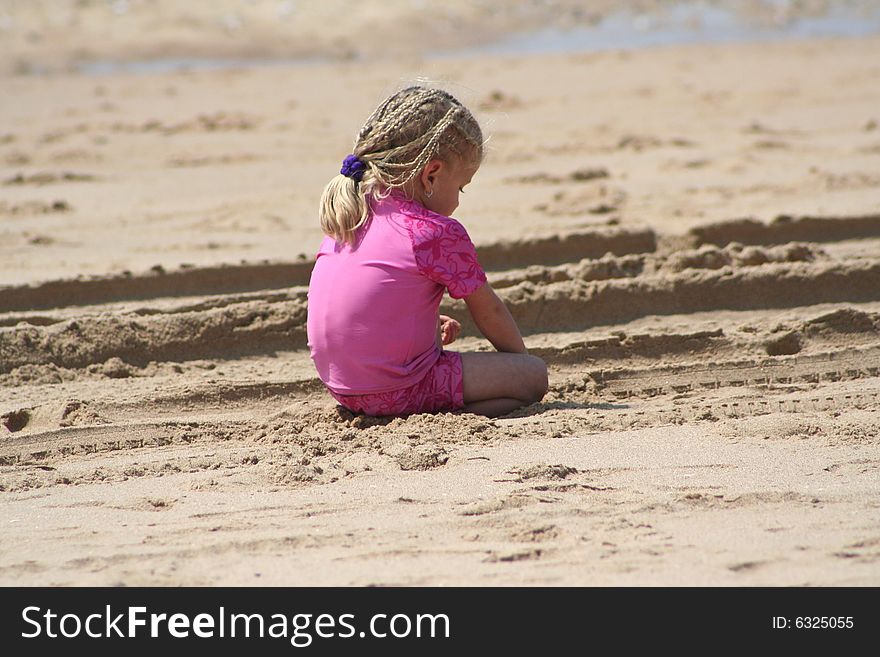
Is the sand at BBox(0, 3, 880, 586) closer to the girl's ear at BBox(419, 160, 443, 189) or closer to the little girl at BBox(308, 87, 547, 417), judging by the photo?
the little girl at BBox(308, 87, 547, 417)

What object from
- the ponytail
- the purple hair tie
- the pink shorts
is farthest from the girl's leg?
the purple hair tie

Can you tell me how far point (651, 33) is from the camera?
14320 mm

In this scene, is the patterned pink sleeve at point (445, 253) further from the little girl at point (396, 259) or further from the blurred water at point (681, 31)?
the blurred water at point (681, 31)

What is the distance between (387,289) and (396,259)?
100mm

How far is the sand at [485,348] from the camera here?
2.71 m

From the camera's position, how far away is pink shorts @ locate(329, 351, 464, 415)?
3.65m

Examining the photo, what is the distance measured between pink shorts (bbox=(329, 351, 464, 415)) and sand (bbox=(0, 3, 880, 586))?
92mm

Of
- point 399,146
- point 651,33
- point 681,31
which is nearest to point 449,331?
point 399,146
